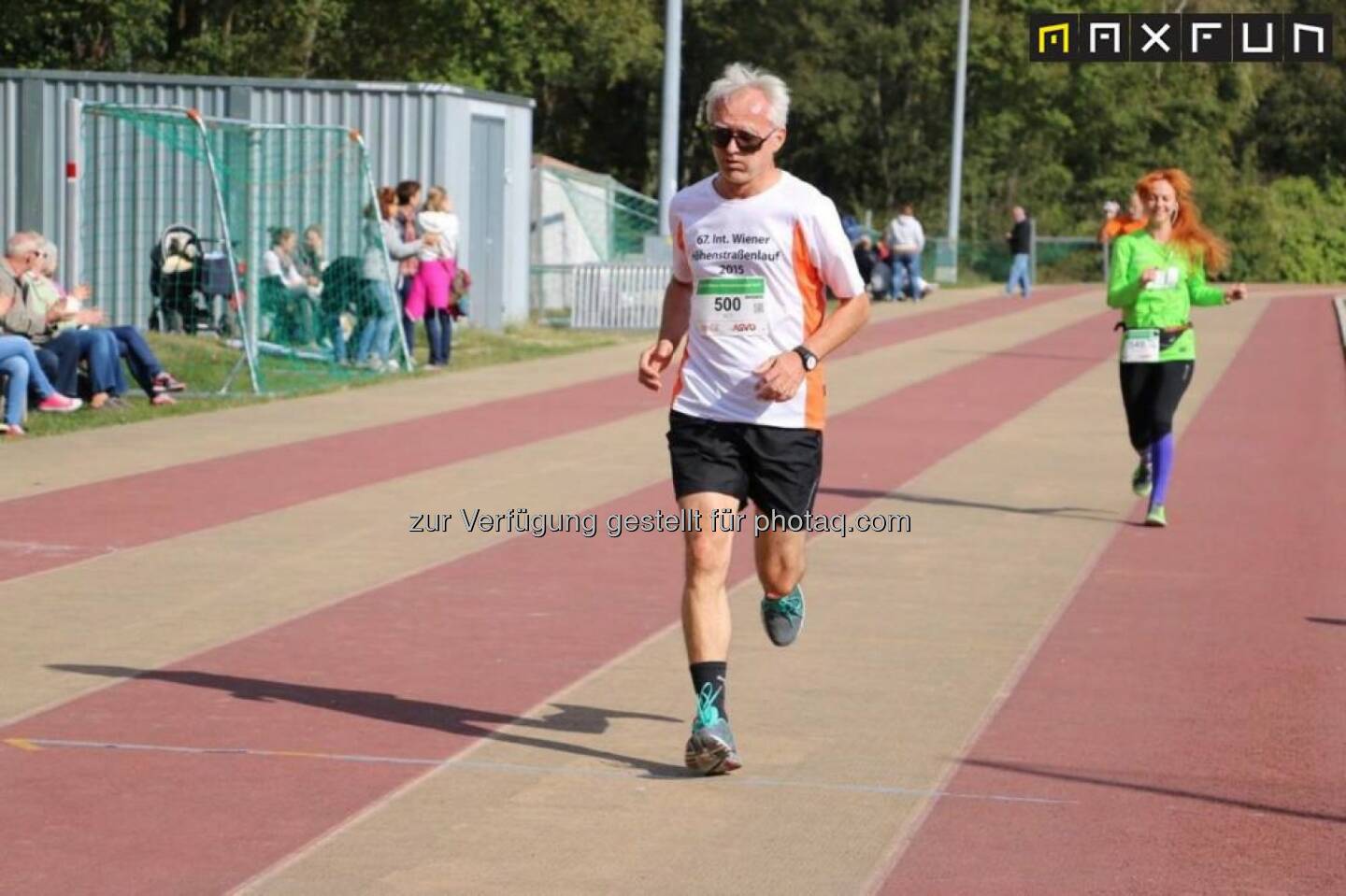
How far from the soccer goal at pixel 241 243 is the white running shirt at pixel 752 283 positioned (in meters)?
12.2

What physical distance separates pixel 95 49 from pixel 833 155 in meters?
29.1

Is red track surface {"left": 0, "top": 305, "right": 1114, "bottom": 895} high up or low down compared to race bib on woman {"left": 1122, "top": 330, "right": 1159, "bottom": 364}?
down

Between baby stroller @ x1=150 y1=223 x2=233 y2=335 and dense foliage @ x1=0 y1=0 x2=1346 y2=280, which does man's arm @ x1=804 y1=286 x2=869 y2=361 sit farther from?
dense foliage @ x1=0 y1=0 x2=1346 y2=280

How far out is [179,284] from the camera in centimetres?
2266

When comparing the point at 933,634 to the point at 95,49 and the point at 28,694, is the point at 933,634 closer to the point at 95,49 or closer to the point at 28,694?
the point at 28,694

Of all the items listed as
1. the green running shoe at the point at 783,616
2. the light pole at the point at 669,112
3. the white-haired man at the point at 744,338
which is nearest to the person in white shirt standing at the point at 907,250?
the light pole at the point at 669,112

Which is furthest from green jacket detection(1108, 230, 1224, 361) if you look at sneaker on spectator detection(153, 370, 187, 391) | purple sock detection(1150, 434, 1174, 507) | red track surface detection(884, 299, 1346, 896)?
sneaker on spectator detection(153, 370, 187, 391)

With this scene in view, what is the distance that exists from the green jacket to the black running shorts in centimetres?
553

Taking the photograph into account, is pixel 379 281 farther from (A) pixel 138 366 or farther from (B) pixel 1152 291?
(B) pixel 1152 291

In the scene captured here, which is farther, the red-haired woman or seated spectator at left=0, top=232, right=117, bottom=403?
seated spectator at left=0, top=232, right=117, bottom=403

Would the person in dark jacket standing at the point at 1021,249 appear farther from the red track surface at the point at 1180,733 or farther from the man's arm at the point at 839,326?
the man's arm at the point at 839,326

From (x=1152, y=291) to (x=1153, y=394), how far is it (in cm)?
55

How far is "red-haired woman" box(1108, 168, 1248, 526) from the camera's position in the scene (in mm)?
12016

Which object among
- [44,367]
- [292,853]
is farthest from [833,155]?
[292,853]
